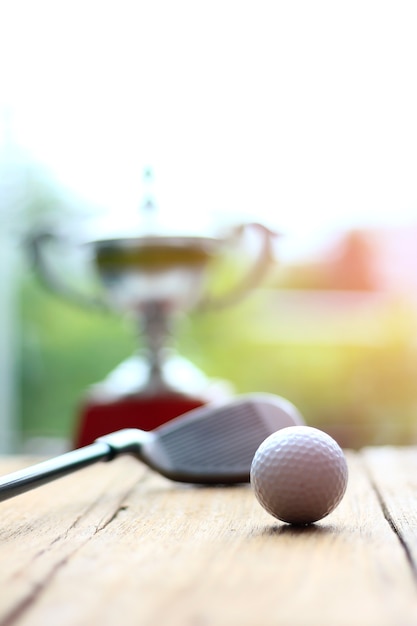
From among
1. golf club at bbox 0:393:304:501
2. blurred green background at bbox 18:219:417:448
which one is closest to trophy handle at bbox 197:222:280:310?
golf club at bbox 0:393:304:501

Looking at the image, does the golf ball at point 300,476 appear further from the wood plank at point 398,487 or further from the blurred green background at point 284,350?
the blurred green background at point 284,350

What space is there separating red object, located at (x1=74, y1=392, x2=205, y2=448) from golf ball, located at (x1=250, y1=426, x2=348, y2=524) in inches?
31.1

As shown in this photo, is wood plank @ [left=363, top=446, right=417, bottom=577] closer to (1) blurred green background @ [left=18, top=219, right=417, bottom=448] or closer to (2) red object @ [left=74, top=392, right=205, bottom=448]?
(2) red object @ [left=74, top=392, right=205, bottom=448]

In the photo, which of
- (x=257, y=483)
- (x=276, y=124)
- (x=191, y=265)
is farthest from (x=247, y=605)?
(x=276, y=124)

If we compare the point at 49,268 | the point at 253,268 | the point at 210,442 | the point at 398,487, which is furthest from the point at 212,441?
the point at 49,268

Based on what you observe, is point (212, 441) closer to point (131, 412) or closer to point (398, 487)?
point (398, 487)

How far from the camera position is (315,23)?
2730 mm

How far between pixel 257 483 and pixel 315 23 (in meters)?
2.26

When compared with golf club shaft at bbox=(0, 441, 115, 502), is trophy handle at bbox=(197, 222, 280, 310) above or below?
above

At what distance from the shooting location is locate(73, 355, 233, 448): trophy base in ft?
5.19

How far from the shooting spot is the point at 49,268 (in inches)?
74.0

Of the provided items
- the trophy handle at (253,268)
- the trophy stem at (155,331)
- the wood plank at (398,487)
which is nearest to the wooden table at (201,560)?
the wood plank at (398,487)

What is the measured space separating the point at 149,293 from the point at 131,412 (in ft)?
0.89

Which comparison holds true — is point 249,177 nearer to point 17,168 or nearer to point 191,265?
point 17,168
